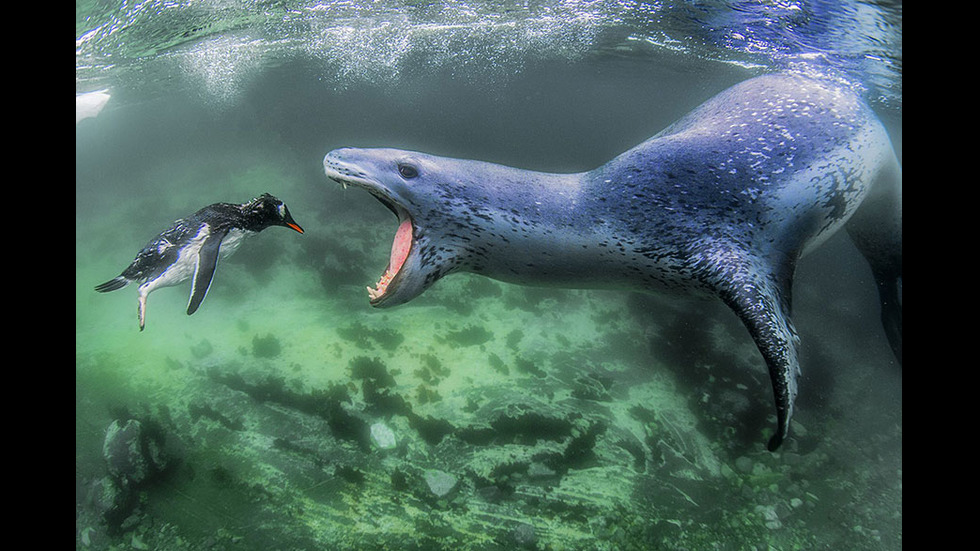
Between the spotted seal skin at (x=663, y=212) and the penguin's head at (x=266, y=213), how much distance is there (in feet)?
5.23

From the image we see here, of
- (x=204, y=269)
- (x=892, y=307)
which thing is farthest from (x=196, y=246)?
(x=892, y=307)

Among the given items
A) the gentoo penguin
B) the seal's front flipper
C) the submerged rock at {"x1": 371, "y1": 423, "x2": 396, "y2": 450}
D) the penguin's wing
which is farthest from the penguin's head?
the seal's front flipper

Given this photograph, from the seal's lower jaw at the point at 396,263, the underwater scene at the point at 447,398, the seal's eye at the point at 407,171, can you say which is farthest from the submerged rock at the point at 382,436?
the seal's eye at the point at 407,171

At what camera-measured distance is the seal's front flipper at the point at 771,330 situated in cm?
281

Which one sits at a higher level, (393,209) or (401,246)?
(393,209)

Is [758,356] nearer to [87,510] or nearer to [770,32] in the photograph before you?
[87,510]

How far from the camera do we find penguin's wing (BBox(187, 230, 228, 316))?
3816mm

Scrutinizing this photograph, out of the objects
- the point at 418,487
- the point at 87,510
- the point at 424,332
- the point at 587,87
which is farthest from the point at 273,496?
the point at 587,87

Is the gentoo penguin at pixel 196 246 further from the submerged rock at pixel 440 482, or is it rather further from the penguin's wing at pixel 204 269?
the submerged rock at pixel 440 482

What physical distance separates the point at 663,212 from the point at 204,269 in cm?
371

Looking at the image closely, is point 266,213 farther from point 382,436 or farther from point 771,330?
point 771,330

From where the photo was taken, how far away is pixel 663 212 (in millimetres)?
3121

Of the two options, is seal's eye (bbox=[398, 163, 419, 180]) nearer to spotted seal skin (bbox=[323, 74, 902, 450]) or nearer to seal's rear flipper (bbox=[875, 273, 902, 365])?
spotted seal skin (bbox=[323, 74, 902, 450])

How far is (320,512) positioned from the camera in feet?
10.0
